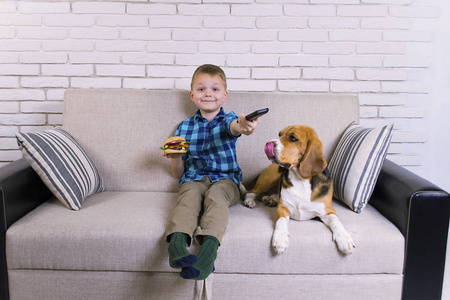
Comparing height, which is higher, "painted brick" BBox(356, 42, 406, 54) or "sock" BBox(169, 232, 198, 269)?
"painted brick" BBox(356, 42, 406, 54)

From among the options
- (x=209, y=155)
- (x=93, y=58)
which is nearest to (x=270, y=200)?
(x=209, y=155)

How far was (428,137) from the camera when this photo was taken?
2.73m

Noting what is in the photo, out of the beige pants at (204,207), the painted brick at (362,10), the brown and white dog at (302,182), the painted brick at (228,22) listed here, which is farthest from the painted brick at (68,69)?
the painted brick at (362,10)

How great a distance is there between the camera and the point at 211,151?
86.5 inches

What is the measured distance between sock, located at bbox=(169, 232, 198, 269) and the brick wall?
1.31 meters

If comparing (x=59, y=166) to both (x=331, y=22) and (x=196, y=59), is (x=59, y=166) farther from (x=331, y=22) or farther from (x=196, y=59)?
(x=331, y=22)

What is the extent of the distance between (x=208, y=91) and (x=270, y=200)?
2.21ft

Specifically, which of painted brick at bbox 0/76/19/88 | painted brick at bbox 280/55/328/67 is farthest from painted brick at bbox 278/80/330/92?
painted brick at bbox 0/76/19/88

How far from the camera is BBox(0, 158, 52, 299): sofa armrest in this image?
1.71 m

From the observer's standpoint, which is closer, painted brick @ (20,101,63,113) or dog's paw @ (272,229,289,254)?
dog's paw @ (272,229,289,254)

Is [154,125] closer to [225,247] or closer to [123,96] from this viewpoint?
[123,96]

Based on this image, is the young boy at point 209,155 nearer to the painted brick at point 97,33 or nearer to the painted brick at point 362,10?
the painted brick at point 97,33

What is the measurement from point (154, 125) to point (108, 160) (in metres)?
A: 0.33

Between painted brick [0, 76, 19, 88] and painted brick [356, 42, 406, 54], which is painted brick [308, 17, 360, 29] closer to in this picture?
painted brick [356, 42, 406, 54]
